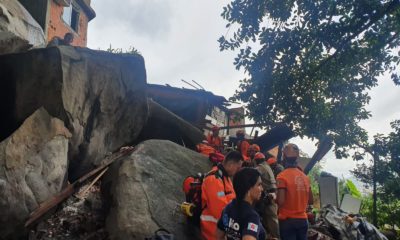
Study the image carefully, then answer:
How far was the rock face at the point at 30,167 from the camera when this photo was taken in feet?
15.6

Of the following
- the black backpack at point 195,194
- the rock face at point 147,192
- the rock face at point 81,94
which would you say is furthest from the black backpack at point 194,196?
the rock face at point 81,94

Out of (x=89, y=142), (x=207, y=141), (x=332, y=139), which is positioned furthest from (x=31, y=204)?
(x=332, y=139)

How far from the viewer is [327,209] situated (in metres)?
8.83

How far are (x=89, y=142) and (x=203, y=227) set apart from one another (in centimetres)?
342

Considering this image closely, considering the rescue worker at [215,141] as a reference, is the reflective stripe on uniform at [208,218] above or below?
below

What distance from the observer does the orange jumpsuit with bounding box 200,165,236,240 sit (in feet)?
13.6

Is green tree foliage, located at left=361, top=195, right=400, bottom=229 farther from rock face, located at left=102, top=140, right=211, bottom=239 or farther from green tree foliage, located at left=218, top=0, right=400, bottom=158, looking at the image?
rock face, located at left=102, top=140, right=211, bottom=239

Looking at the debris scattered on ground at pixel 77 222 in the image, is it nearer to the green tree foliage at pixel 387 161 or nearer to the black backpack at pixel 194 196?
the black backpack at pixel 194 196

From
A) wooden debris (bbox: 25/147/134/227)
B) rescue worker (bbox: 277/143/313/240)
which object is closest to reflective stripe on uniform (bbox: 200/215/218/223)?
rescue worker (bbox: 277/143/313/240)

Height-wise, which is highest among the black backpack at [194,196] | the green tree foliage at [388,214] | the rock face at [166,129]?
the rock face at [166,129]

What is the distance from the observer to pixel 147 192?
18.4 ft

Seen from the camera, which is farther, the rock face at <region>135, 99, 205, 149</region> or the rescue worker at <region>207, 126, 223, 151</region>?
the rescue worker at <region>207, 126, 223, 151</region>

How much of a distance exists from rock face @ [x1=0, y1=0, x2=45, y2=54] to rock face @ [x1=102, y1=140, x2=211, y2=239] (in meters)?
3.00

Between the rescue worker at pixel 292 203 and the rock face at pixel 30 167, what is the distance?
145 inches
